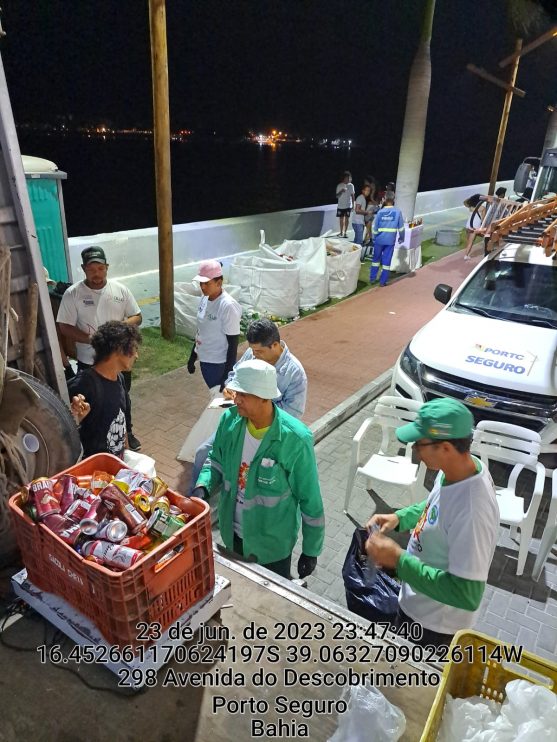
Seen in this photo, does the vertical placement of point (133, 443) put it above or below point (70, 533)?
below

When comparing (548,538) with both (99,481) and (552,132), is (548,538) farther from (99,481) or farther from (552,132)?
(552,132)

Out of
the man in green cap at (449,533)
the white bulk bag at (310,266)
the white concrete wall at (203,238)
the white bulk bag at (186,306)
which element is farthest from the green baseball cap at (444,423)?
the white bulk bag at (310,266)

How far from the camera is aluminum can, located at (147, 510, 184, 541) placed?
2.19 metres

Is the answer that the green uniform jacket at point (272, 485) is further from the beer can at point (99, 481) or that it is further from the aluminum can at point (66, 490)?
the aluminum can at point (66, 490)

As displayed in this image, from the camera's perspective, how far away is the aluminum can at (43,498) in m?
2.27

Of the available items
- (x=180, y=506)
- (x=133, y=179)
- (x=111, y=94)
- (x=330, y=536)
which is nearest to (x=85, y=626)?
(x=180, y=506)

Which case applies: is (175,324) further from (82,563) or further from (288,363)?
(82,563)

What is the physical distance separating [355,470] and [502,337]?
2344mm

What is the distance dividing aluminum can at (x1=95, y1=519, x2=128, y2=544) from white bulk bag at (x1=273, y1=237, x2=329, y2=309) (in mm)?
8569

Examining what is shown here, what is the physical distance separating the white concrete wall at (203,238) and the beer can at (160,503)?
638 cm

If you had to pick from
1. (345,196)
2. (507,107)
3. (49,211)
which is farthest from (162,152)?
(507,107)

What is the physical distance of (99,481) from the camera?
8.30 ft

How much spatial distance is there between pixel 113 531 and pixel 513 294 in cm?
573

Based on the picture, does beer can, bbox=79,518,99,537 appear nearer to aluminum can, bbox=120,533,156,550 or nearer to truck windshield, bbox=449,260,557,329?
aluminum can, bbox=120,533,156,550
